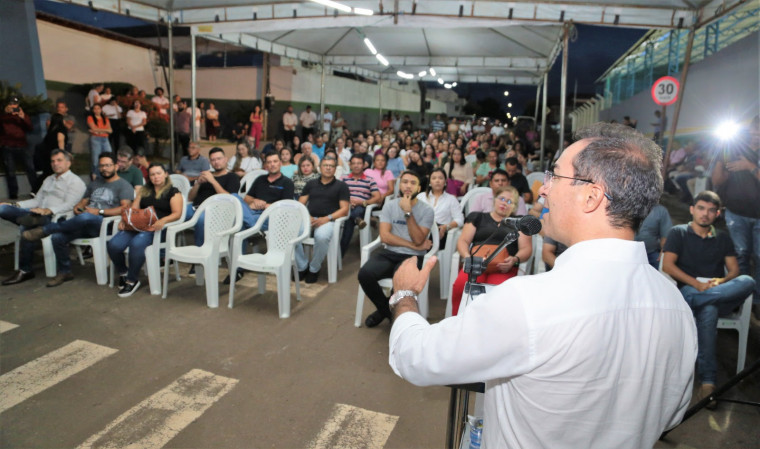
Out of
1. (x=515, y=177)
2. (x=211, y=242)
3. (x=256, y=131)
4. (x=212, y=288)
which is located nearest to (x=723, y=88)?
(x=515, y=177)

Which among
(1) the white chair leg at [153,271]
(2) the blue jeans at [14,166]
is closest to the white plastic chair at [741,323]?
(1) the white chair leg at [153,271]

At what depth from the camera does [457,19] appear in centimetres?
618

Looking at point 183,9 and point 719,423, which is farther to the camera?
point 183,9

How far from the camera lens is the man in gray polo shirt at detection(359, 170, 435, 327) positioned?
396 cm

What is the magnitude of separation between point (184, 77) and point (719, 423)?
1769 cm

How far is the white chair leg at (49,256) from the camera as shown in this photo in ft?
15.7

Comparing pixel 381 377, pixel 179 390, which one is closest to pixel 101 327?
pixel 179 390

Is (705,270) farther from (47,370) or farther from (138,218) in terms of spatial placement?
(138,218)

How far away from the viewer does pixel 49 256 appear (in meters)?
4.84

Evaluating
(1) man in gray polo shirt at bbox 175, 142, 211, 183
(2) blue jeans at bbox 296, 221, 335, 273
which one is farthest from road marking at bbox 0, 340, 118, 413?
(1) man in gray polo shirt at bbox 175, 142, 211, 183

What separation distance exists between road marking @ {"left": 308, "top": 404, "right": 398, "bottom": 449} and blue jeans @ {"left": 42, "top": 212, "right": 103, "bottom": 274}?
11.5 feet

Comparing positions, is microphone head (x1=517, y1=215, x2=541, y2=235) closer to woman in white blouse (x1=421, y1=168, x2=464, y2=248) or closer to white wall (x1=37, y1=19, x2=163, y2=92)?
woman in white blouse (x1=421, y1=168, x2=464, y2=248)

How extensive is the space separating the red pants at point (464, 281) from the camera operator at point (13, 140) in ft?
23.5

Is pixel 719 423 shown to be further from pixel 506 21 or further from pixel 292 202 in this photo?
pixel 506 21
